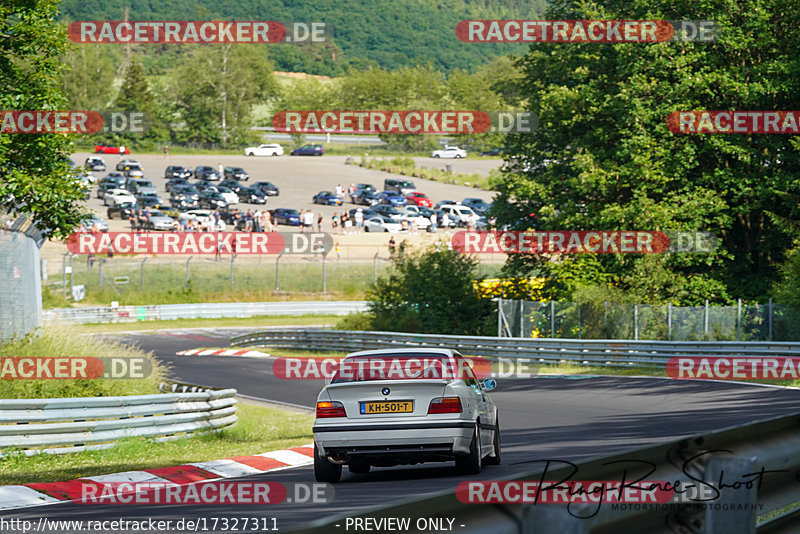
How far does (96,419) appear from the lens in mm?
15000

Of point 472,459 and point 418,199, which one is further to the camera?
point 418,199

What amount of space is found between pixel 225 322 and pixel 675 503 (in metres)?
52.8

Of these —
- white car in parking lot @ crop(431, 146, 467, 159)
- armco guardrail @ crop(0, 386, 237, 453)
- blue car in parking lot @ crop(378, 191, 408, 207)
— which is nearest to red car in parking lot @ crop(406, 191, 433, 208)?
blue car in parking lot @ crop(378, 191, 408, 207)

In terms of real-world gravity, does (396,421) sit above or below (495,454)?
above

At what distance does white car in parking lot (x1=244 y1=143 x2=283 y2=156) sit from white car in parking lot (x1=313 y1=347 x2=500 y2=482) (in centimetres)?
10893

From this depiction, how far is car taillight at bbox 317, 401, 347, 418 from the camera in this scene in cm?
1080

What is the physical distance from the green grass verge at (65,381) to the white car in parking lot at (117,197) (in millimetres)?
58779

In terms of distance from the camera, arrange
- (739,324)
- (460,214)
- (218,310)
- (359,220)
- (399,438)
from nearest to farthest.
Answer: (399,438) < (739,324) < (218,310) < (359,220) < (460,214)

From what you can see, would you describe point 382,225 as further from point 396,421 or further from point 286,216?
point 396,421

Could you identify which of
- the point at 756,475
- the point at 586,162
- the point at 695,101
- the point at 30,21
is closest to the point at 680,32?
the point at 695,101

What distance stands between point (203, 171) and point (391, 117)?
2908 centimetres

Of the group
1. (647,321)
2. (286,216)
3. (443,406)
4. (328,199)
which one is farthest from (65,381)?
(328,199)

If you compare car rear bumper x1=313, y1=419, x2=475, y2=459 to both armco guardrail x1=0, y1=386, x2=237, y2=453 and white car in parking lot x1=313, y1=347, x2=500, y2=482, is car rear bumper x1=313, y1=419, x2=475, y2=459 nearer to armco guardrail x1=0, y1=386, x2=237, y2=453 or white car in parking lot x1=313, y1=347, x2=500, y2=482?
white car in parking lot x1=313, y1=347, x2=500, y2=482

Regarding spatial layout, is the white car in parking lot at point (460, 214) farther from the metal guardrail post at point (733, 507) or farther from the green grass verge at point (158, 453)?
the metal guardrail post at point (733, 507)
